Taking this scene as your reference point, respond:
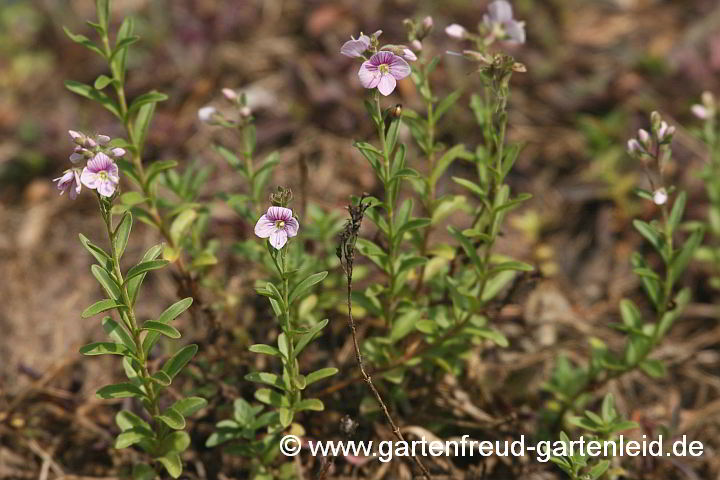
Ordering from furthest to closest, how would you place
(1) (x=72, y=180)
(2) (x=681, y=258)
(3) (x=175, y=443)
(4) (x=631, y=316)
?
(4) (x=631, y=316) < (2) (x=681, y=258) < (3) (x=175, y=443) < (1) (x=72, y=180)

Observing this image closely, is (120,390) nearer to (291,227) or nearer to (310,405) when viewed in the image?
(310,405)

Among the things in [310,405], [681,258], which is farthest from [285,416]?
[681,258]

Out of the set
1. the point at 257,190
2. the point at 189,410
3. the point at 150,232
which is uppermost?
the point at 257,190

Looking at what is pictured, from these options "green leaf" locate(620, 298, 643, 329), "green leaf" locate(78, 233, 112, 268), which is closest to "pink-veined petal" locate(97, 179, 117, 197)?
"green leaf" locate(78, 233, 112, 268)

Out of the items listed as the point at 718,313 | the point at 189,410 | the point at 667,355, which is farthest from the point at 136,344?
the point at 718,313

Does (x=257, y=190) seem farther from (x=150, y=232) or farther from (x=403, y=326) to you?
(x=150, y=232)

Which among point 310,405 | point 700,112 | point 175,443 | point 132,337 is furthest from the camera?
point 700,112
